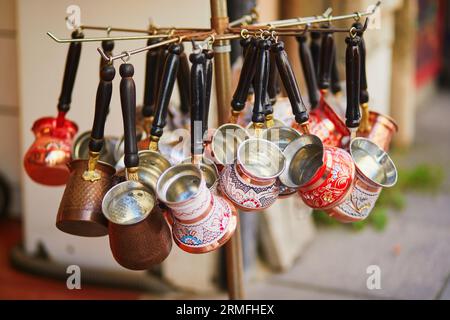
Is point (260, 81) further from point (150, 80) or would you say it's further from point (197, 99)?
point (150, 80)

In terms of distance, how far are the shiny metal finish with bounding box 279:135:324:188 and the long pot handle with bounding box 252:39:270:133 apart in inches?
4.8

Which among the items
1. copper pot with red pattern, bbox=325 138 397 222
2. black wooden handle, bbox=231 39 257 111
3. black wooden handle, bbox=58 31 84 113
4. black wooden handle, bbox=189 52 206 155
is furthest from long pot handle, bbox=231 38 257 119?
black wooden handle, bbox=58 31 84 113

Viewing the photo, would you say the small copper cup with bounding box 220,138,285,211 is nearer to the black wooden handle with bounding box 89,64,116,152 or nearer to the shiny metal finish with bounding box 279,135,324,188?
the shiny metal finish with bounding box 279,135,324,188

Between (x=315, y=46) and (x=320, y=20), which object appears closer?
(x=320, y=20)

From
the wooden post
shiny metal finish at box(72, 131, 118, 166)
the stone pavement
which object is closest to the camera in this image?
the wooden post

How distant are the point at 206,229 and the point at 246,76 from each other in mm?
375

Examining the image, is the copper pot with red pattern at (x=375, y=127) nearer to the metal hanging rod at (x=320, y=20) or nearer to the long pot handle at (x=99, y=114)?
the metal hanging rod at (x=320, y=20)

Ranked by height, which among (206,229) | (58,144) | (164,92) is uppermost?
(164,92)

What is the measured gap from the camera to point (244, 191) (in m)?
1.74

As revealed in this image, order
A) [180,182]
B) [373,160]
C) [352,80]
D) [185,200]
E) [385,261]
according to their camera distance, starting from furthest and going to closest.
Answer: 1. [385,261]
2. [373,160]
3. [352,80]
4. [180,182]
5. [185,200]

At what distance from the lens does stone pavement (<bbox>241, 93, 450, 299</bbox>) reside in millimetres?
3164

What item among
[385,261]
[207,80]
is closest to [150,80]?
[207,80]
